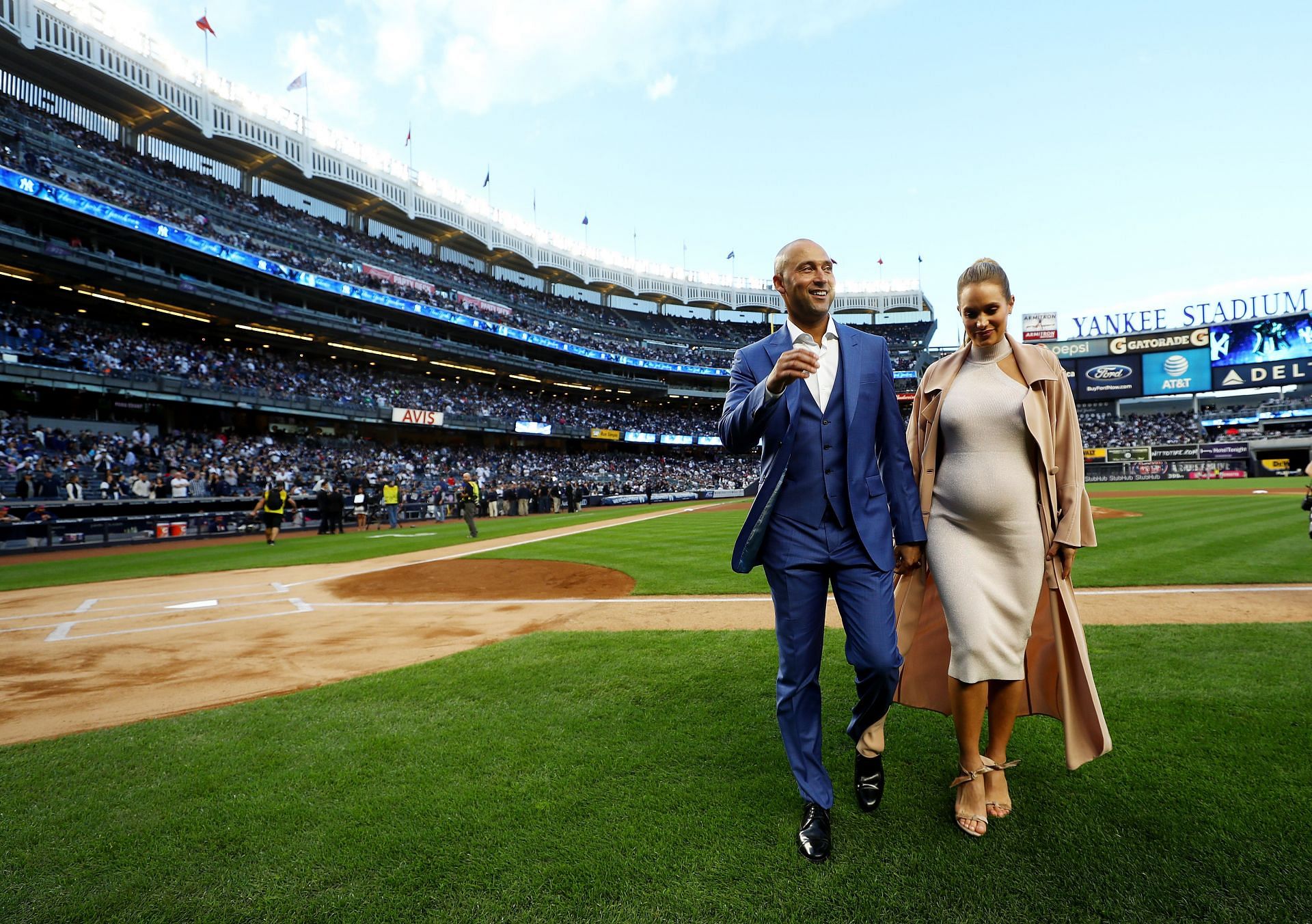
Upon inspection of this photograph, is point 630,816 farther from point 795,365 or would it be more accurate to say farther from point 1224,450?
point 1224,450

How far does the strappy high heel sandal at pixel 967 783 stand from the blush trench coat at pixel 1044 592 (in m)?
0.38

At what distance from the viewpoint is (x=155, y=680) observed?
4750 millimetres

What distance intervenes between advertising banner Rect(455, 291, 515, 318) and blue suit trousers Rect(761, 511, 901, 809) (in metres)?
43.1

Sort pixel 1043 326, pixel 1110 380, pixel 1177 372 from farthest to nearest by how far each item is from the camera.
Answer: pixel 1043 326, pixel 1110 380, pixel 1177 372

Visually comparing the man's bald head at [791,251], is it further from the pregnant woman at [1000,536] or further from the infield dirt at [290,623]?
the infield dirt at [290,623]

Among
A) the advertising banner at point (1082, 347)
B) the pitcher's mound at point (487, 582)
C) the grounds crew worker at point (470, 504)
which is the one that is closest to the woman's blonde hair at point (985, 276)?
the pitcher's mound at point (487, 582)

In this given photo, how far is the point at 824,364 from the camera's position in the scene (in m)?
2.57

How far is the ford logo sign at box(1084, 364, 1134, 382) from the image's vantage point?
179 feet

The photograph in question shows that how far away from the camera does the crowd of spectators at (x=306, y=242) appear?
25000 mm

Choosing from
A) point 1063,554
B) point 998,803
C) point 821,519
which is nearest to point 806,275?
point 821,519

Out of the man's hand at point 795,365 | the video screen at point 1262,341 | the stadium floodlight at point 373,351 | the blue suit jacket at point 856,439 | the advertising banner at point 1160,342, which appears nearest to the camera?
the man's hand at point 795,365

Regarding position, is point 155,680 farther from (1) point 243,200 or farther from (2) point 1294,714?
(1) point 243,200

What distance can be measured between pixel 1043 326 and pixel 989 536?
68.9m

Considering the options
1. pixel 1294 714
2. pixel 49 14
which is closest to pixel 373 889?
pixel 1294 714
